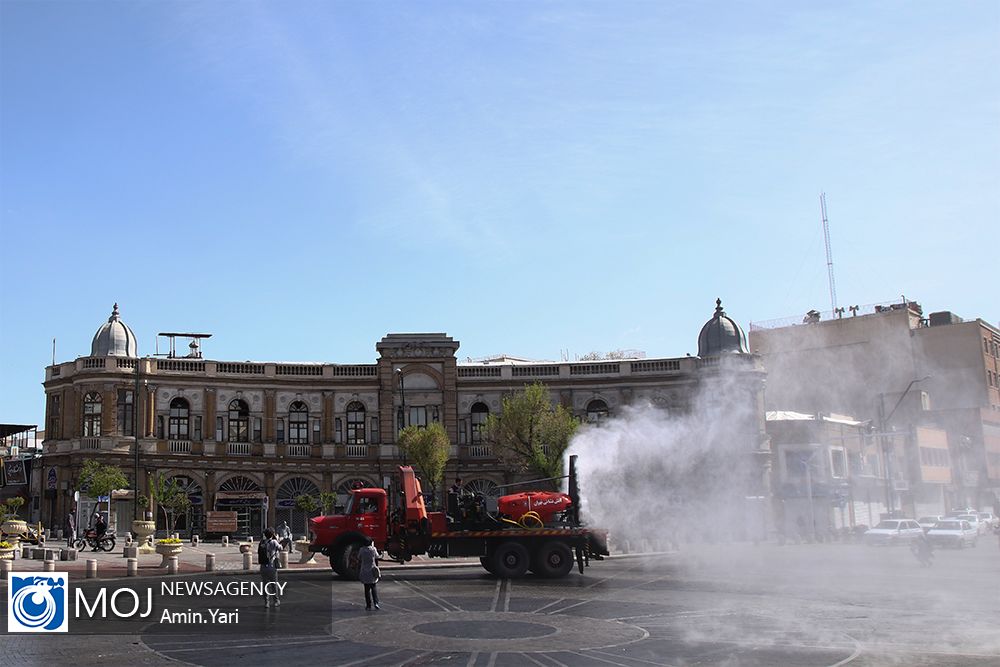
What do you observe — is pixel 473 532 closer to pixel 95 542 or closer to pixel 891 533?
pixel 95 542

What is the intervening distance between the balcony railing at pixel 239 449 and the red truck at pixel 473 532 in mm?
31784

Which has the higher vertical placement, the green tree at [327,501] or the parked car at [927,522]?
the green tree at [327,501]

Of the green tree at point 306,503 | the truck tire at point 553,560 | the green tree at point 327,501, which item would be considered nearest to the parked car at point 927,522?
the truck tire at point 553,560

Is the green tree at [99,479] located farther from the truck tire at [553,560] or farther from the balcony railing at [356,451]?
the truck tire at [553,560]

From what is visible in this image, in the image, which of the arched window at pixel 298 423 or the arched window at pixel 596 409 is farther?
the arched window at pixel 596 409

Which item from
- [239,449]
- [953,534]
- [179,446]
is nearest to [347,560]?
[953,534]

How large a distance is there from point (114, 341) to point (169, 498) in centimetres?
1139

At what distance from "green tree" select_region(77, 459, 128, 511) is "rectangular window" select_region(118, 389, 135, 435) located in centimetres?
258

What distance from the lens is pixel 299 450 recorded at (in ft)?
201

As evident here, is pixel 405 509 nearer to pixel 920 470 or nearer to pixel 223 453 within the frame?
pixel 223 453

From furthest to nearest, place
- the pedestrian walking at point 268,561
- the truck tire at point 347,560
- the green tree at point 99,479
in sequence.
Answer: the green tree at point 99,479
the truck tire at point 347,560
the pedestrian walking at point 268,561

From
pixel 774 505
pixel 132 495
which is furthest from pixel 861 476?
pixel 132 495

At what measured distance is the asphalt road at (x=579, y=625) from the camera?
14898 mm

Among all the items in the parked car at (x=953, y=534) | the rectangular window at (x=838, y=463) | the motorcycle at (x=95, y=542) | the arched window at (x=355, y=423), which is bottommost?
the parked car at (x=953, y=534)
